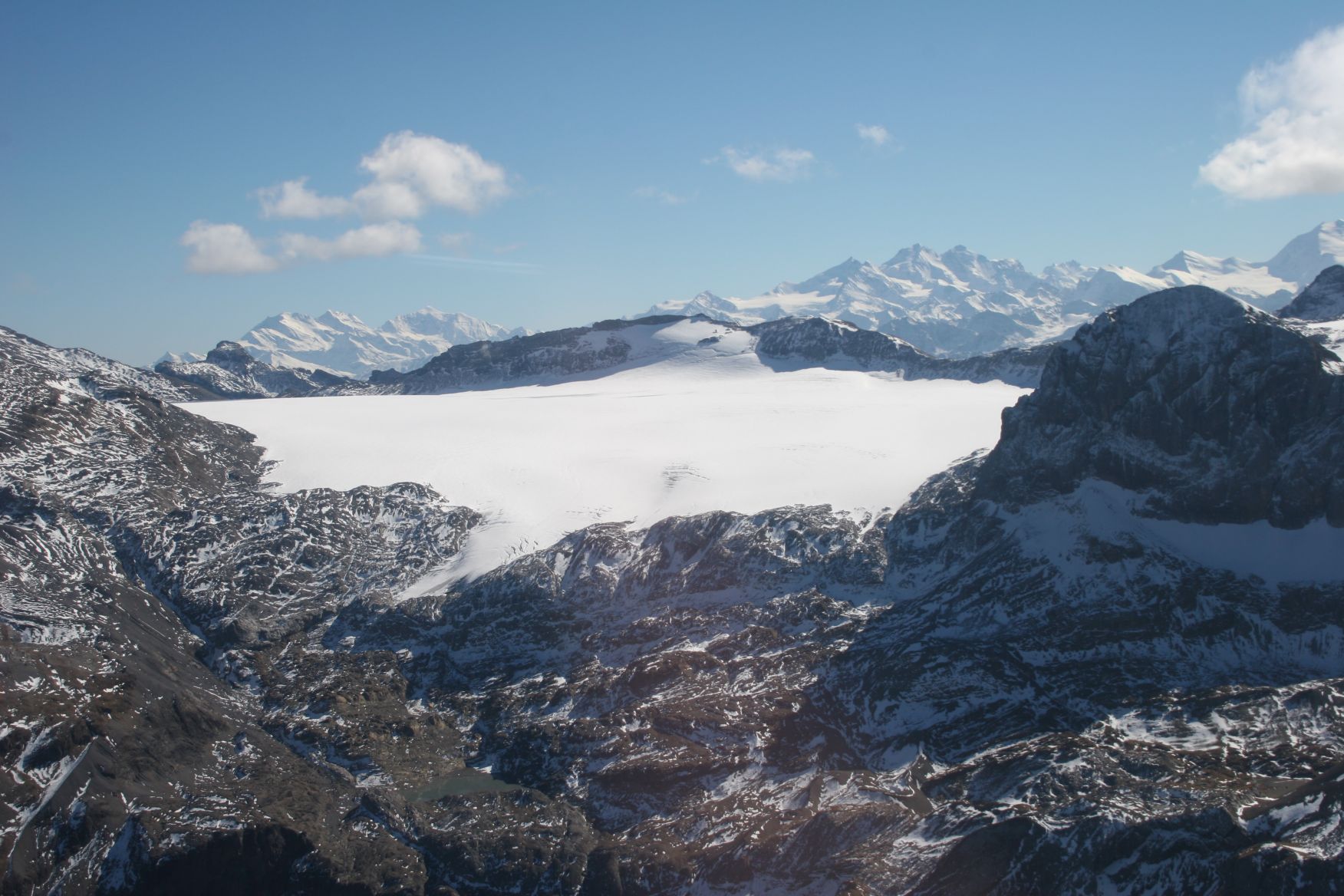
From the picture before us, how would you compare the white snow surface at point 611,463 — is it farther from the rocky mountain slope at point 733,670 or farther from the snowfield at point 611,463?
the rocky mountain slope at point 733,670

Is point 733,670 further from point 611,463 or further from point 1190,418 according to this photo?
point 1190,418

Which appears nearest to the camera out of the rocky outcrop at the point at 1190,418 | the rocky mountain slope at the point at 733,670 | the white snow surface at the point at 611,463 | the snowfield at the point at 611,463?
the rocky mountain slope at the point at 733,670

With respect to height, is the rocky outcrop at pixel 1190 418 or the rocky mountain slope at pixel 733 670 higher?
the rocky outcrop at pixel 1190 418

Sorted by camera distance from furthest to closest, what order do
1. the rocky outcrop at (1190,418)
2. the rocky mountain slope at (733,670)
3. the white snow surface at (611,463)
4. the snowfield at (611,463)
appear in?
1. the snowfield at (611,463)
2. the white snow surface at (611,463)
3. the rocky outcrop at (1190,418)
4. the rocky mountain slope at (733,670)

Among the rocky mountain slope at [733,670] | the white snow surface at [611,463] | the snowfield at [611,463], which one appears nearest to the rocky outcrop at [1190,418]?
the rocky mountain slope at [733,670]

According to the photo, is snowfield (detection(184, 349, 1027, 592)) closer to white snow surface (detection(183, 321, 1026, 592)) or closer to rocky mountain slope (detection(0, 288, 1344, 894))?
white snow surface (detection(183, 321, 1026, 592))

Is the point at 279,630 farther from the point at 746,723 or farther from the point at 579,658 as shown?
the point at 746,723

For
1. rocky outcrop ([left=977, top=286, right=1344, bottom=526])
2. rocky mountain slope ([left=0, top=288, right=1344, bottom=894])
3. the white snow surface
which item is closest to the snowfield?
the white snow surface

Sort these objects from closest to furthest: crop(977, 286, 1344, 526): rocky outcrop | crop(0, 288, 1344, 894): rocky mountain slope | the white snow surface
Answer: crop(0, 288, 1344, 894): rocky mountain slope → crop(977, 286, 1344, 526): rocky outcrop → the white snow surface
